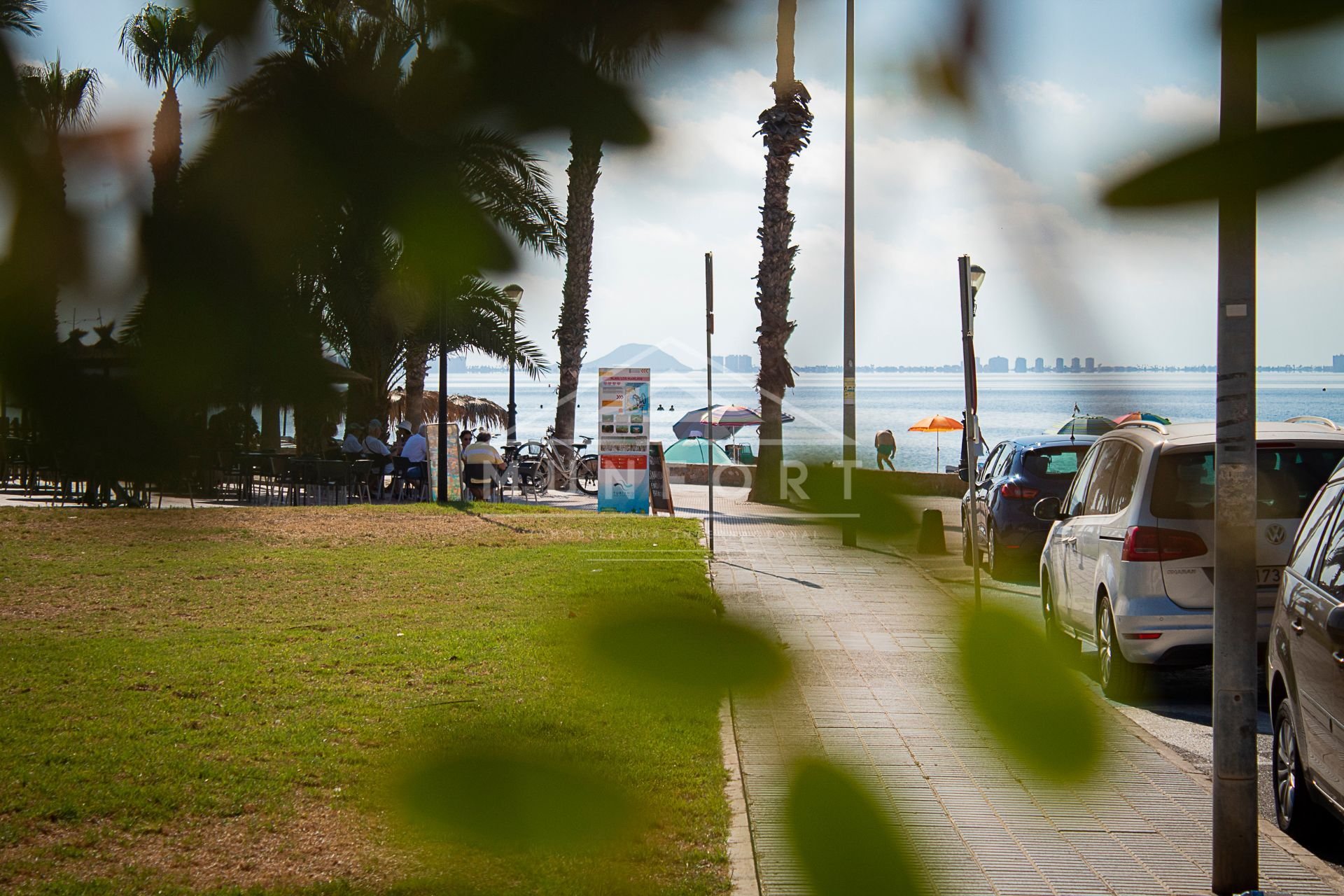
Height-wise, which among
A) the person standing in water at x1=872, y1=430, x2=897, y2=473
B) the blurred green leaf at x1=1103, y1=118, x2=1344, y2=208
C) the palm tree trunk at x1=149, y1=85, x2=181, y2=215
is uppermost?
the palm tree trunk at x1=149, y1=85, x2=181, y2=215

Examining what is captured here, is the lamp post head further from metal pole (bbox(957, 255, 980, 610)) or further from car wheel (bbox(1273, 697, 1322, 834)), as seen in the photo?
car wheel (bbox(1273, 697, 1322, 834))

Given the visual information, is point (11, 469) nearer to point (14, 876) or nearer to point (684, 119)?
point (684, 119)

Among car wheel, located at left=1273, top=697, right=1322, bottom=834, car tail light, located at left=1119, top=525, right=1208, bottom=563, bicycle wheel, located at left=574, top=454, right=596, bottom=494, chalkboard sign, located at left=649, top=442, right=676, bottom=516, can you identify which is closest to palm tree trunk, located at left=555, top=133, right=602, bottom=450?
car wheel, located at left=1273, top=697, right=1322, bottom=834

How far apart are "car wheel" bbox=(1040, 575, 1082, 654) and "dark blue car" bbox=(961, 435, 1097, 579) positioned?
1.4 inches

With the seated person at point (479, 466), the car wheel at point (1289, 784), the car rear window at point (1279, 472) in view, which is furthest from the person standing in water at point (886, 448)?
the seated person at point (479, 466)

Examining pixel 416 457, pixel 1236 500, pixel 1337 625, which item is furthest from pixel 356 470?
pixel 416 457

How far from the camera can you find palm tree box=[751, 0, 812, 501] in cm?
83

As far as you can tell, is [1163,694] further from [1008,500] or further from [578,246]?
[578,246]

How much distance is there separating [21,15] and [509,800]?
58cm

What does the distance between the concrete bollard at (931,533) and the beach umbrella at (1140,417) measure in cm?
15

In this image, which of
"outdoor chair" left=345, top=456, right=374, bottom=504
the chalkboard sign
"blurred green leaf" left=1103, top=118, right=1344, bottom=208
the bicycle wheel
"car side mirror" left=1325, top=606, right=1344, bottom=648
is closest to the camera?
"blurred green leaf" left=1103, top=118, right=1344, bottom=208

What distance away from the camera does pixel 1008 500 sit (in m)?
2.72

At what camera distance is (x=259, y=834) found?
4.32 m

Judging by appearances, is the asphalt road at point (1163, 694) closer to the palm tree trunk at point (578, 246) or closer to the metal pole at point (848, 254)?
the metal pole at point (848, 254)
